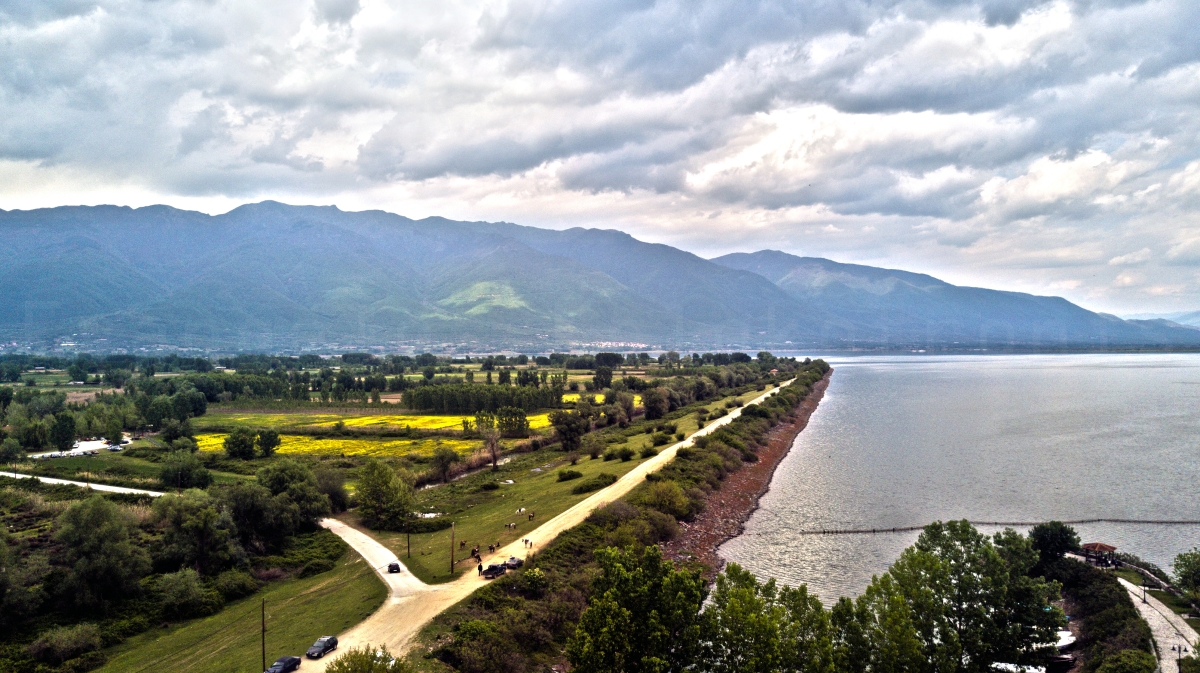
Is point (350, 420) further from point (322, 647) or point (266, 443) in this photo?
point (322, 647)

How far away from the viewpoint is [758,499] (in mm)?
62000

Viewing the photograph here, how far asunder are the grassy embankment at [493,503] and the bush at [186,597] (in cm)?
1041

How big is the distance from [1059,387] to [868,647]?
562ft

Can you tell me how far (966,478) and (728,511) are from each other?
27.2 m

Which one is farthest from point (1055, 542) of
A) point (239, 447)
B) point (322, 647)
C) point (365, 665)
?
point (239, 447)

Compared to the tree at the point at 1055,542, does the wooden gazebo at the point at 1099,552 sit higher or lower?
lower

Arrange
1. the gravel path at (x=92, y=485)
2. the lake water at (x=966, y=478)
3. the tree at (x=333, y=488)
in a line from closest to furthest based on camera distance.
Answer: the lake water at (x=966, y=478), the tree at (x=333, y=488), the gravel path at (x=92, y=485)

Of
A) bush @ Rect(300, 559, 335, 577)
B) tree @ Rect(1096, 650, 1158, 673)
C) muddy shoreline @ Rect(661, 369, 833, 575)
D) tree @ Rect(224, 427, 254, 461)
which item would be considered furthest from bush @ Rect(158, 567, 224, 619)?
tree @ Rect(1096, 650, 1158, 673)

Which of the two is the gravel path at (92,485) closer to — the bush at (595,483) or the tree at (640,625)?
the bush at (595,483)

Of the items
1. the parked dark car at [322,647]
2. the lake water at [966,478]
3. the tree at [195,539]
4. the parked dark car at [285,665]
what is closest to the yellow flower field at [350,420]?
the lake water at [966,478]

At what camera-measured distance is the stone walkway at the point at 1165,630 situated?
1057 inches

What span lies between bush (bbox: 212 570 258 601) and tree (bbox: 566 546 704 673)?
2438cm

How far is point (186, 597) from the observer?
35.1 meters

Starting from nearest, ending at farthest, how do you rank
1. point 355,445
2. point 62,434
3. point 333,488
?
1. point 333,488
2. point 62,434
3. point 355,445
